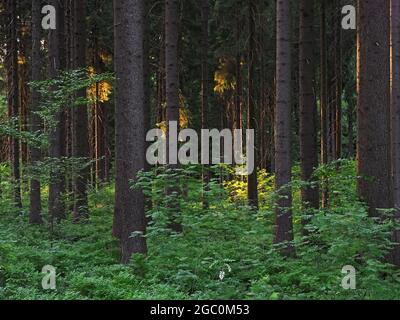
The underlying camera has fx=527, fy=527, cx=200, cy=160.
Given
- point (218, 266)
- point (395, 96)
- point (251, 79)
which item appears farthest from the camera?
point (251, 79)

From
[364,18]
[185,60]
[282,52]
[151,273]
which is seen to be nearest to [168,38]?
[282,52]

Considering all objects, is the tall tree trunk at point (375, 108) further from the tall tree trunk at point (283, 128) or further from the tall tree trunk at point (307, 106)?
the tall tree trunk at point (307, 106)

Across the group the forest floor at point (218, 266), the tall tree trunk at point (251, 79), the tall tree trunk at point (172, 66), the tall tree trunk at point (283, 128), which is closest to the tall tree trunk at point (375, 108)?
the forest floor at point (218, 266)

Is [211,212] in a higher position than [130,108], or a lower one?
lower

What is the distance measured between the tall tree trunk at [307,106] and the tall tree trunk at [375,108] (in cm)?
326

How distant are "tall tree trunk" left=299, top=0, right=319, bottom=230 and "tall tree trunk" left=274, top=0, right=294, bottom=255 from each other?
159 cm

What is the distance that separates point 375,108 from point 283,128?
220 cm

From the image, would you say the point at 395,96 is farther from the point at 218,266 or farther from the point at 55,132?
the point at 55,132

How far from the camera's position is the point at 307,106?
1290 centimetres

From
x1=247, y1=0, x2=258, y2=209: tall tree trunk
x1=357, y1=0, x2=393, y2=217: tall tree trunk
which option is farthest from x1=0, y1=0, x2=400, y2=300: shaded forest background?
x1=247, y1=0, x2=258, y2=209: tall tree trunk

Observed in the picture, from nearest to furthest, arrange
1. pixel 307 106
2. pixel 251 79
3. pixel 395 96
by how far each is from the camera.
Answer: pixel 307 106 < pixel 395 96 < pixel 251 79

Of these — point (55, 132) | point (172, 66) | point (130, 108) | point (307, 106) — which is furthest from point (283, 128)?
point (55, 132)

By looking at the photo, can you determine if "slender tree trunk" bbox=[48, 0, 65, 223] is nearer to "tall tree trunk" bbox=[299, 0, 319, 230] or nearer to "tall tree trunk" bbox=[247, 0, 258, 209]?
"tall tree trunk" bbox=[247, 0, 258, 209]

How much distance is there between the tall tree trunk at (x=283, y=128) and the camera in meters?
11.0
